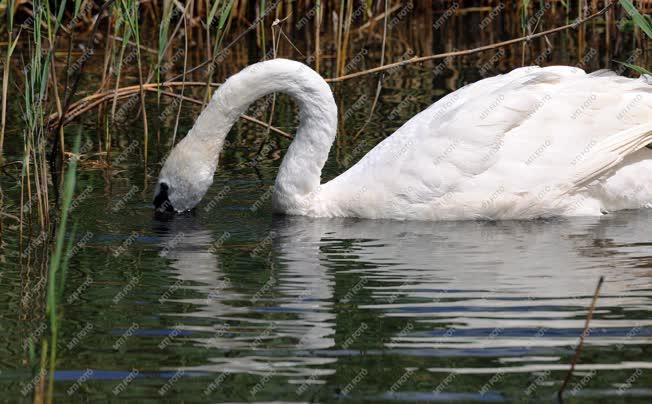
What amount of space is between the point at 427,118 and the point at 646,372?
153 inches

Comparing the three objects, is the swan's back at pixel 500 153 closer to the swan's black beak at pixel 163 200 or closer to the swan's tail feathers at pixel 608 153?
the swan's tail feathers at pixel 608 153

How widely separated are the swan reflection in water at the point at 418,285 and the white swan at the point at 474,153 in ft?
0.53

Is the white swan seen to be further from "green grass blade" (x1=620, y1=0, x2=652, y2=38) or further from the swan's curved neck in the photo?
"green grass blade" (x1=620, y1=0, x2=652, y2=38)

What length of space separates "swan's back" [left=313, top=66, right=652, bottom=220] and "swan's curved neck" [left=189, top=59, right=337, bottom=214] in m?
0.23

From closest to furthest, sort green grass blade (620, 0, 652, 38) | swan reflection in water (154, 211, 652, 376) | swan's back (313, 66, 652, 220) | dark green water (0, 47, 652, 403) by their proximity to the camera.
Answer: dark green water (0, 47, 652, 403), swan reflection in water (154, 211, 652, 376), green grass blade (620, 0, 652, 38), swan's back (313, 66, 652, 220)

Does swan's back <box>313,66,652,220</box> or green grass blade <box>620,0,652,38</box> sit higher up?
green grass blade <box>620,0,652,38</box>

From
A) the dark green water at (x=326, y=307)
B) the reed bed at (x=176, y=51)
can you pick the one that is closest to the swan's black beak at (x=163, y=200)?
the dark green water at (x=326, y=307)

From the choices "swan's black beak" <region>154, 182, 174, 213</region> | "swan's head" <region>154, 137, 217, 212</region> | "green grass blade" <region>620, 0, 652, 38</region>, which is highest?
"green grass blade" <region>620, 0, 652, 38</region>

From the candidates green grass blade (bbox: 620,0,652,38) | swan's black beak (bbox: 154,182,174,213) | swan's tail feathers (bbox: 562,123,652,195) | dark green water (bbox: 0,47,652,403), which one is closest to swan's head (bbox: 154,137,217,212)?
swan's black beak (bbox: 154,182,174,213)

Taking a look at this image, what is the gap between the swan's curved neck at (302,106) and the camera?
29.5 feet

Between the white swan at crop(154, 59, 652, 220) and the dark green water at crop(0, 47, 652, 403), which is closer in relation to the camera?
the dark green water at crop(0, 47, 652, 403)

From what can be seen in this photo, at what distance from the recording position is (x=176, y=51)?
1667 cm

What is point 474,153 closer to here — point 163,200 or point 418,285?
point 418,285

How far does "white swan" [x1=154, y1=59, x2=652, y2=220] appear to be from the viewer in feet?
28.1
